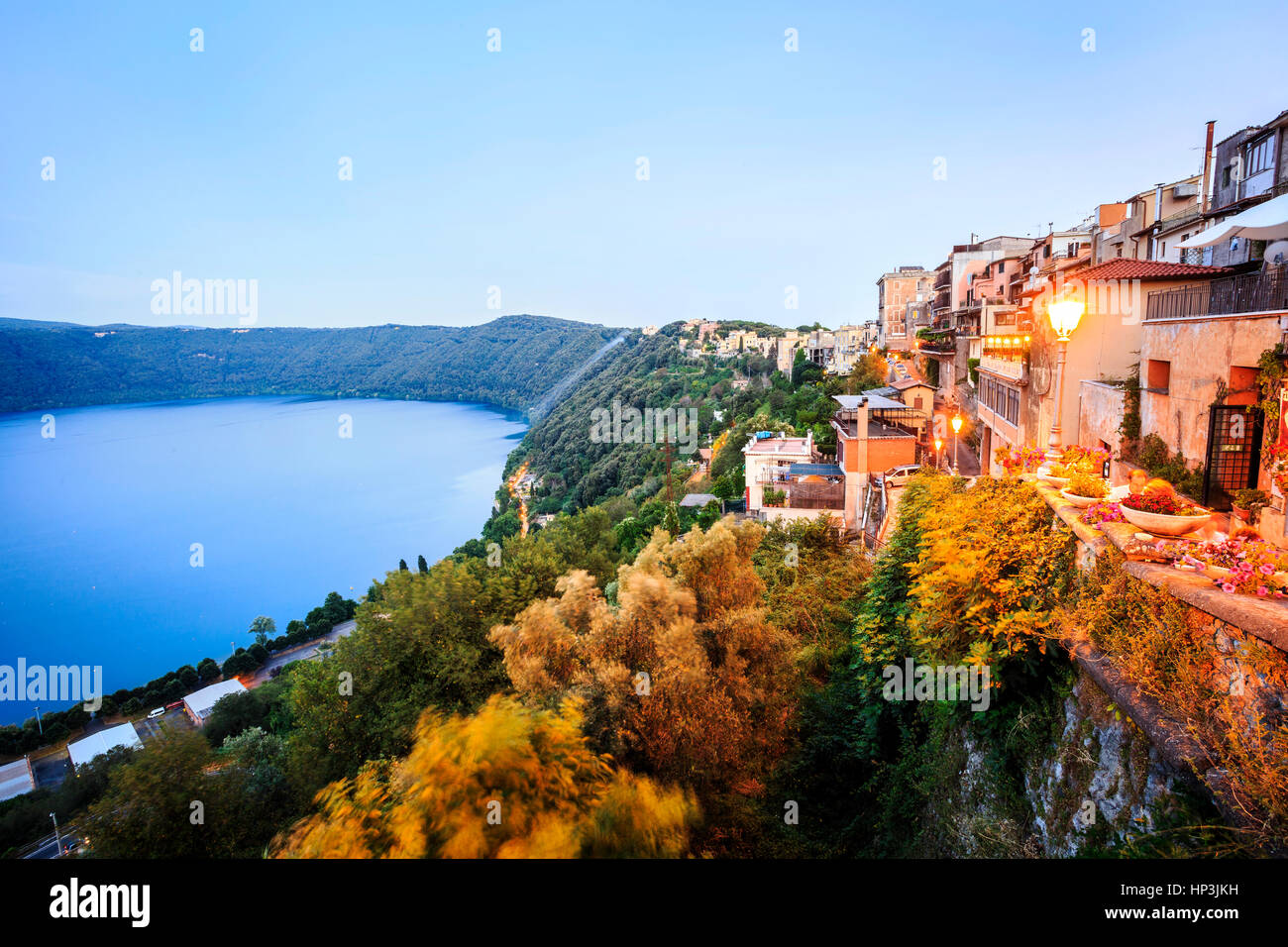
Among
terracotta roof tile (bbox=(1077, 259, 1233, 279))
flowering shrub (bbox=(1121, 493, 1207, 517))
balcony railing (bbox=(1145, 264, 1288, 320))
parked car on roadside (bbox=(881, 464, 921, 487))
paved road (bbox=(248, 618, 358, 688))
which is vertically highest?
terracotta roof tile (bbox=(1077, 259, 1233, 279))

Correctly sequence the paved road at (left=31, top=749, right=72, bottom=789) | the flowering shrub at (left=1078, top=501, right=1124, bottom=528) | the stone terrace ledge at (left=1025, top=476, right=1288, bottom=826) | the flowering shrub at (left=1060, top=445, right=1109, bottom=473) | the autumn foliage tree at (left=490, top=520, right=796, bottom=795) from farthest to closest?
1. the paved road at (left=31, top=749, right=72, bottom=789)
2. the autumn foliage tree at (left=490, top=520, right=796, bottom=795)
3. the flowering shrub at (left=1060, top=445, right=1109, bottom=473)
4. the flowering shrub at (left=1078, top=501, right=1124, bottom=528)
5. the stone terrace ledge at (left=1025, top=476, right=1288, bottom=826)

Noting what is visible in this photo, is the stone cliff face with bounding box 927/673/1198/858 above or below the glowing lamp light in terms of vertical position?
below

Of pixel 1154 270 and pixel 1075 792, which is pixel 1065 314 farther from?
pixel 1075 792

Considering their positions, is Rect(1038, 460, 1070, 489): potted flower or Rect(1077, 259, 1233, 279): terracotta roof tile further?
Rect(1077, 259, 1233, 279): terracotta roof tile

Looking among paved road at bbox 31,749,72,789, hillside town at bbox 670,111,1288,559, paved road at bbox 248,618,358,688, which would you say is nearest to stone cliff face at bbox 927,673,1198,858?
hillside town at bbox 670,111,1288,559

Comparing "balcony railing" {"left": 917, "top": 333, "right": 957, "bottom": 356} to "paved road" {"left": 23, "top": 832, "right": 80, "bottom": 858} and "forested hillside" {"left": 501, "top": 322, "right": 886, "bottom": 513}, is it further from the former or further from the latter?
"paved road" {"left": 23, "top": 832, "right": 80, "bottom": 858}

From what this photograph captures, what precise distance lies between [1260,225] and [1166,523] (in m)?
3.81

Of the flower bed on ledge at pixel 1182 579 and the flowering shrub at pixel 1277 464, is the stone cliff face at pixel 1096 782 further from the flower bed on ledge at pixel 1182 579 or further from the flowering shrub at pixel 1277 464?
the flowering shrub at pixel 1277 464

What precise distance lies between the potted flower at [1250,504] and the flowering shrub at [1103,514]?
163cm

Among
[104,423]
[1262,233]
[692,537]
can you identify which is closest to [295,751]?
[692,537]

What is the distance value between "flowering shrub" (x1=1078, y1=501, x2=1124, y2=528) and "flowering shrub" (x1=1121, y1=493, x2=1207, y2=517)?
0.13 metres

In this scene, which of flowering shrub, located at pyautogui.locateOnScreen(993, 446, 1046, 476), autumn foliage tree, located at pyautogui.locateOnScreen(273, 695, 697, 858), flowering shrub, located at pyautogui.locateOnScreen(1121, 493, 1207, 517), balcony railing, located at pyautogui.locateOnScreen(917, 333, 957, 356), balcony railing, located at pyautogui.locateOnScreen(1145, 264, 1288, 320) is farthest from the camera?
balcony railing, located at pyautogui.locateOnScreen(917, 333, 957, 356)

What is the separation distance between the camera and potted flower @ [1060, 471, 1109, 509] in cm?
548

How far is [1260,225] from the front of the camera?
5.92m
